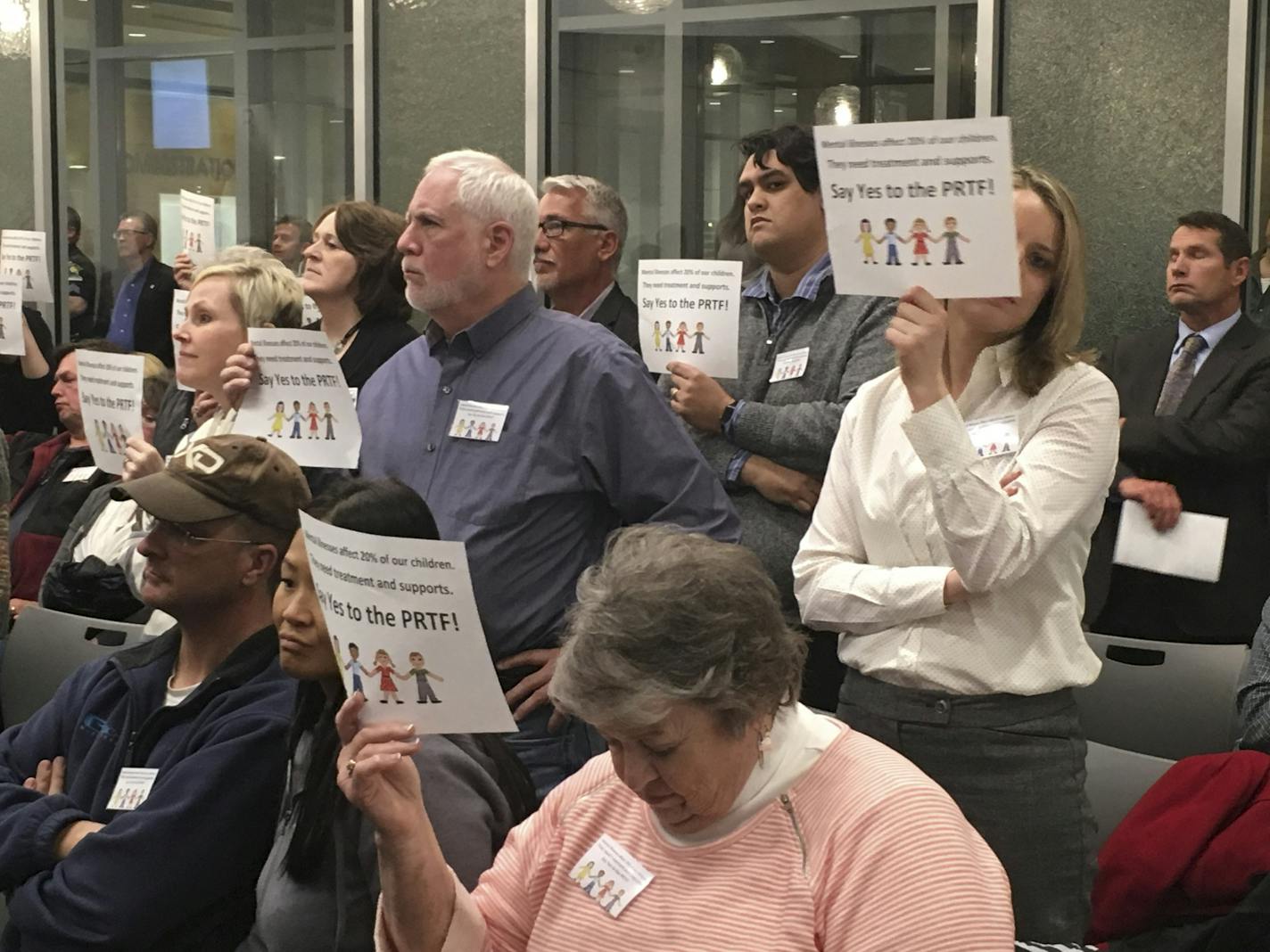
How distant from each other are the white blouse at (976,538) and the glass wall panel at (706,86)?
3.60 m

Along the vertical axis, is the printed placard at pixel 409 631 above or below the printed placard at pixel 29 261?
below

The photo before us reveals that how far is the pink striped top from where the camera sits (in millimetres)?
1734

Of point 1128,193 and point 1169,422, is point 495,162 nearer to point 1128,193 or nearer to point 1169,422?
point 1169,422

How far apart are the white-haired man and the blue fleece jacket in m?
0.49

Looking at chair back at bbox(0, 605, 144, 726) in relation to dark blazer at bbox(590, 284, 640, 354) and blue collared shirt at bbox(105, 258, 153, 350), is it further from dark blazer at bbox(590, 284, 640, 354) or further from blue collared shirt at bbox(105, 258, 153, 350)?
blue collared shirt at bbox(105, 258, 153, 350)

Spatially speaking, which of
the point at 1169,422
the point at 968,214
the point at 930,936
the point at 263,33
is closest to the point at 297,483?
the point at 968,214

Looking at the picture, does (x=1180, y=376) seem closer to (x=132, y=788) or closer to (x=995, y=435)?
(x=995, y=435)

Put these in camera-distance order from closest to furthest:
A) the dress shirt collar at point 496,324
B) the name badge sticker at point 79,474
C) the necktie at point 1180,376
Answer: the dress shirt collar at point 496,324, the necktie at point 1180,376, the name badge sticker at point 79,474

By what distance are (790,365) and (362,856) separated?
1.64m

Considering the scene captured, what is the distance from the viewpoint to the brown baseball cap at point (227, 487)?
2881mm

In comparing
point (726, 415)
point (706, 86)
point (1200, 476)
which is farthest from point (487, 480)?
point (706, 86)

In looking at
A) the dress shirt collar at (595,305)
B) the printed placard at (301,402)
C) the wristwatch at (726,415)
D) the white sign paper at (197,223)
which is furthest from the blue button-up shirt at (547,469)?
the white sign paper at (197,223)

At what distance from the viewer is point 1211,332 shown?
5.06 m

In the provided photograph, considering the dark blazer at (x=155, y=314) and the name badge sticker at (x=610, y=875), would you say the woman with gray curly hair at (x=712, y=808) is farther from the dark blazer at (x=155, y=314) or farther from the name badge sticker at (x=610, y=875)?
the dark blazer at (x=155, y=314)
